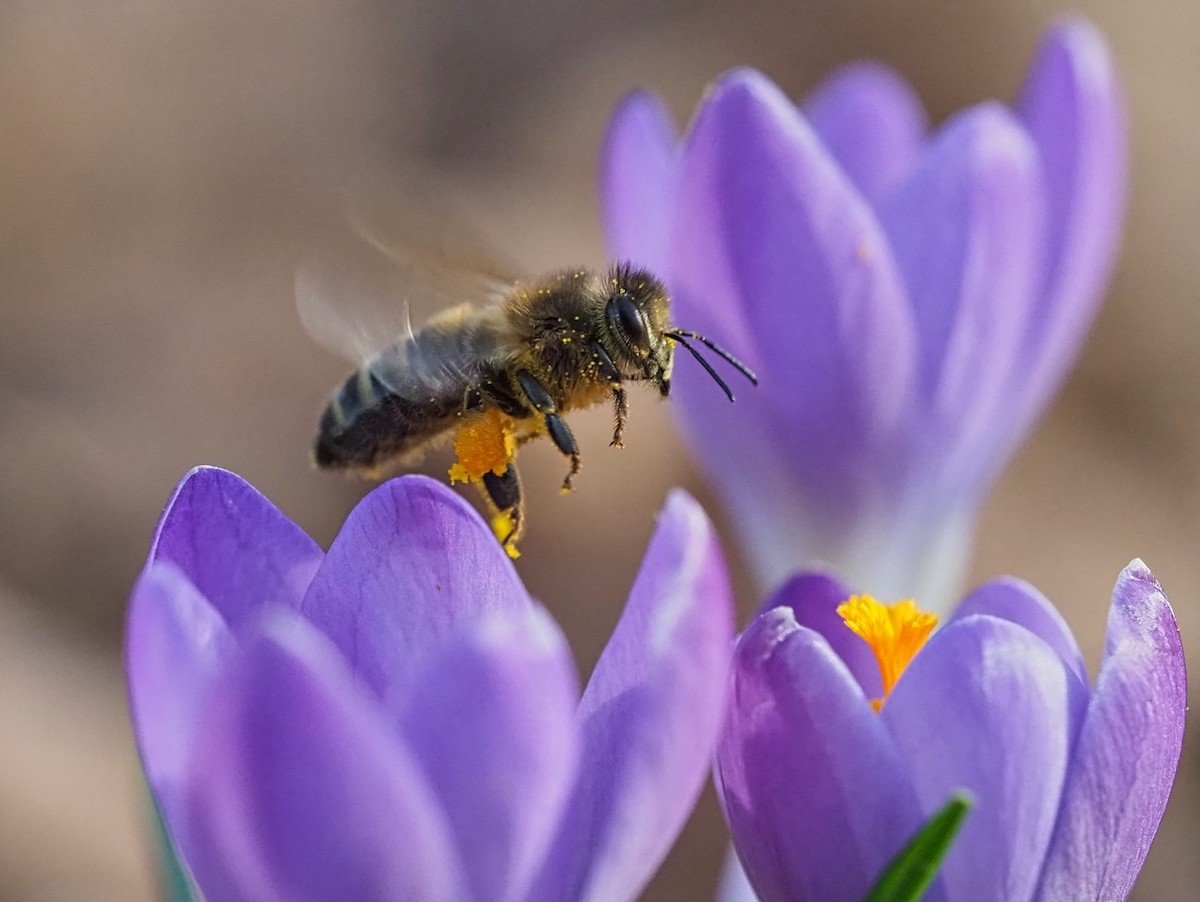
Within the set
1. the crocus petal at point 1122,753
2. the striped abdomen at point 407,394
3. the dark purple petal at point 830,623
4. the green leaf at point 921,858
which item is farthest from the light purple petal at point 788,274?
the green leaf at point 921,858

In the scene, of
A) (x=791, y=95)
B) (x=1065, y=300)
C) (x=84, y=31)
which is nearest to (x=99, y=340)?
(x=84, y=31)

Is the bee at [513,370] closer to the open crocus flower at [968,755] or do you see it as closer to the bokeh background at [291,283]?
the open crocus flower at [968,755]

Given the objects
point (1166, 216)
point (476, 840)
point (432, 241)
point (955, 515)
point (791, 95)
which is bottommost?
point (476, 840)

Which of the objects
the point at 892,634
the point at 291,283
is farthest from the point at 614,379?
the point at 291,283

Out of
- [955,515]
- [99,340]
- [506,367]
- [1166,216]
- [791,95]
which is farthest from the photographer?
[791,95]

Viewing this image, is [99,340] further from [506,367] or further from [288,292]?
[506,367]

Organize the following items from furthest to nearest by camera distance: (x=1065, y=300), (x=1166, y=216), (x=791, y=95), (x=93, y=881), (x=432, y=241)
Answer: (x=791, y=95) → (x=1166, y=216) → (x=93, y=881) → (x=1065, y=300) → (x=432, y=241)
